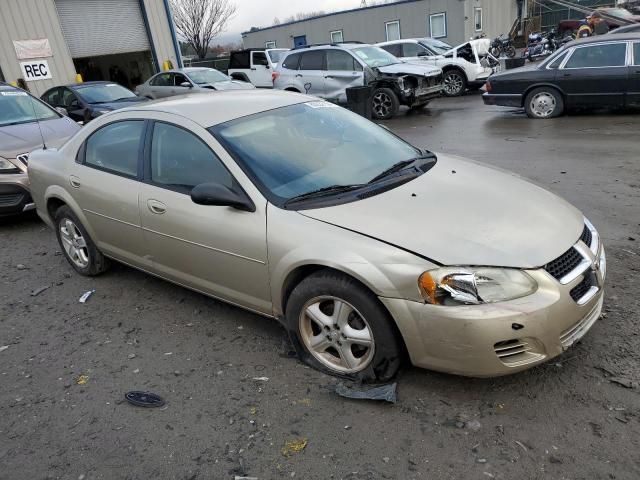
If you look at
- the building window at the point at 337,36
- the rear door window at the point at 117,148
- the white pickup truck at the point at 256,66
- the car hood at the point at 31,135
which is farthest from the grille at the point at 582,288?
the building window at the point at 337,36

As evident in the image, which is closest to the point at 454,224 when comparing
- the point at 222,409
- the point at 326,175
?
the point at 326,175

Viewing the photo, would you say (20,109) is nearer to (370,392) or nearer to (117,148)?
(117,148)

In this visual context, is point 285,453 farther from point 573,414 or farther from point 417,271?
point 573,414

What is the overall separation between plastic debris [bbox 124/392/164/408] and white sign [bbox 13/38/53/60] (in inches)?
628

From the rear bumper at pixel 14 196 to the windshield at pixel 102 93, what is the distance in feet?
20.2

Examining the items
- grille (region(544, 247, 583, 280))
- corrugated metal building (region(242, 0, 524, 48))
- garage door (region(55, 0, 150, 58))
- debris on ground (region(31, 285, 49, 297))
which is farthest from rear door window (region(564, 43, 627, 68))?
corrugated metal building (region(242, 0, 524, 48))

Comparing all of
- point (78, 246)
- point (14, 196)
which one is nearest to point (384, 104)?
point (14, 196)

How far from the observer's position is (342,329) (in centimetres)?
292

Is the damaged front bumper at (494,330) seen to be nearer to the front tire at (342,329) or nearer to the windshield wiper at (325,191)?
the front tire at (342,329)

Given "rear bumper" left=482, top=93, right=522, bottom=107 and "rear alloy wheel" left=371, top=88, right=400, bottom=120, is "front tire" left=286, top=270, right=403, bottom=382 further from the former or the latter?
"rear alloy wheel" left=371, top=88, right=400, bottom=120

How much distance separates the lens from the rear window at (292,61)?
13.8 metres

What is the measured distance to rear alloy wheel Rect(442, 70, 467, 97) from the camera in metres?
16.0

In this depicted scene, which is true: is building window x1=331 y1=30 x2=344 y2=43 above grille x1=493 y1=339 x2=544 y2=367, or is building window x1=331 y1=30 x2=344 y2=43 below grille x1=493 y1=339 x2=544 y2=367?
above

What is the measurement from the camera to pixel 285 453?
2.55 m
